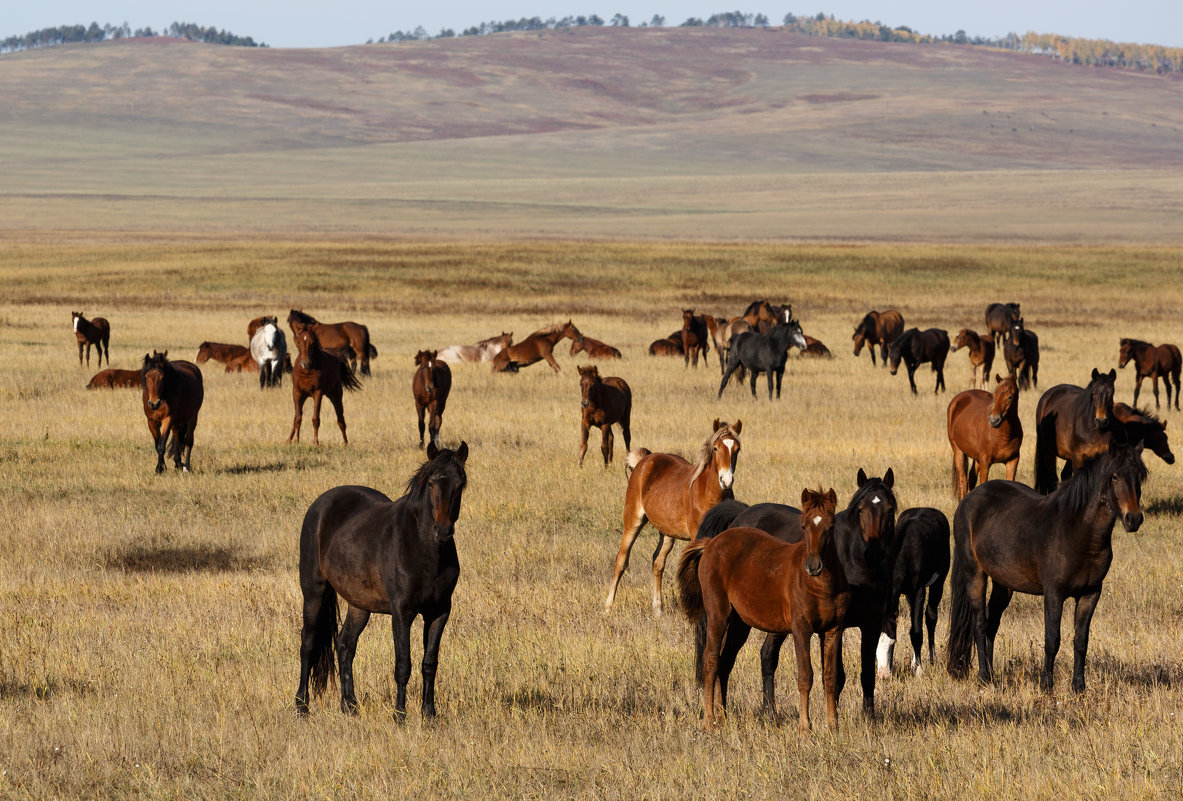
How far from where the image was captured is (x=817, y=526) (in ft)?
22.0

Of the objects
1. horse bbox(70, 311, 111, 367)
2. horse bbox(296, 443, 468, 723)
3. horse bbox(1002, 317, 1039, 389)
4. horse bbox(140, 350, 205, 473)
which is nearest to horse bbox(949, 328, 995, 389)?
horse bbox(1002, 317, 1039, 389)

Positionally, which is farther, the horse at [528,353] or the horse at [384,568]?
the horse at [528,353]

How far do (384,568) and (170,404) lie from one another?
33.1ft

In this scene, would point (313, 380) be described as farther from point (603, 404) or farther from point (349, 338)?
point (349, 338)

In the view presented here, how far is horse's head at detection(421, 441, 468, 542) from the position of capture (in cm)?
703

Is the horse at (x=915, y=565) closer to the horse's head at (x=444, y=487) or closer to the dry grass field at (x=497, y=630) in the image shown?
the dry grass field at (x=497, y=630)

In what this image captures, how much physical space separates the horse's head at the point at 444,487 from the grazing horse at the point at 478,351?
2391cm

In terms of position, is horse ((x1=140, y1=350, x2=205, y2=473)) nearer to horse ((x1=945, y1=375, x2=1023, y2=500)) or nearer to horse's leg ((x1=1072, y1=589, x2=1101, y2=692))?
horse ((x1=945, y1=375, x2=1023, y2=500))

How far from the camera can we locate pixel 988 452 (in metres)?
14.4

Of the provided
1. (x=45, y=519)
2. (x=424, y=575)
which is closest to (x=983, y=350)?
(x=45, y=519)

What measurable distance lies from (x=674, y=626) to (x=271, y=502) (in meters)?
6.22

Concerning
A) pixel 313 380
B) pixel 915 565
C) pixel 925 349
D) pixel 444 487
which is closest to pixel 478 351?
pixel 925 349

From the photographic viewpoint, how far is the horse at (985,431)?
1391 centimetres

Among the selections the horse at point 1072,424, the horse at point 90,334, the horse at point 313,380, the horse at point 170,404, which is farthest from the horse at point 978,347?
the horse at point 90,334
